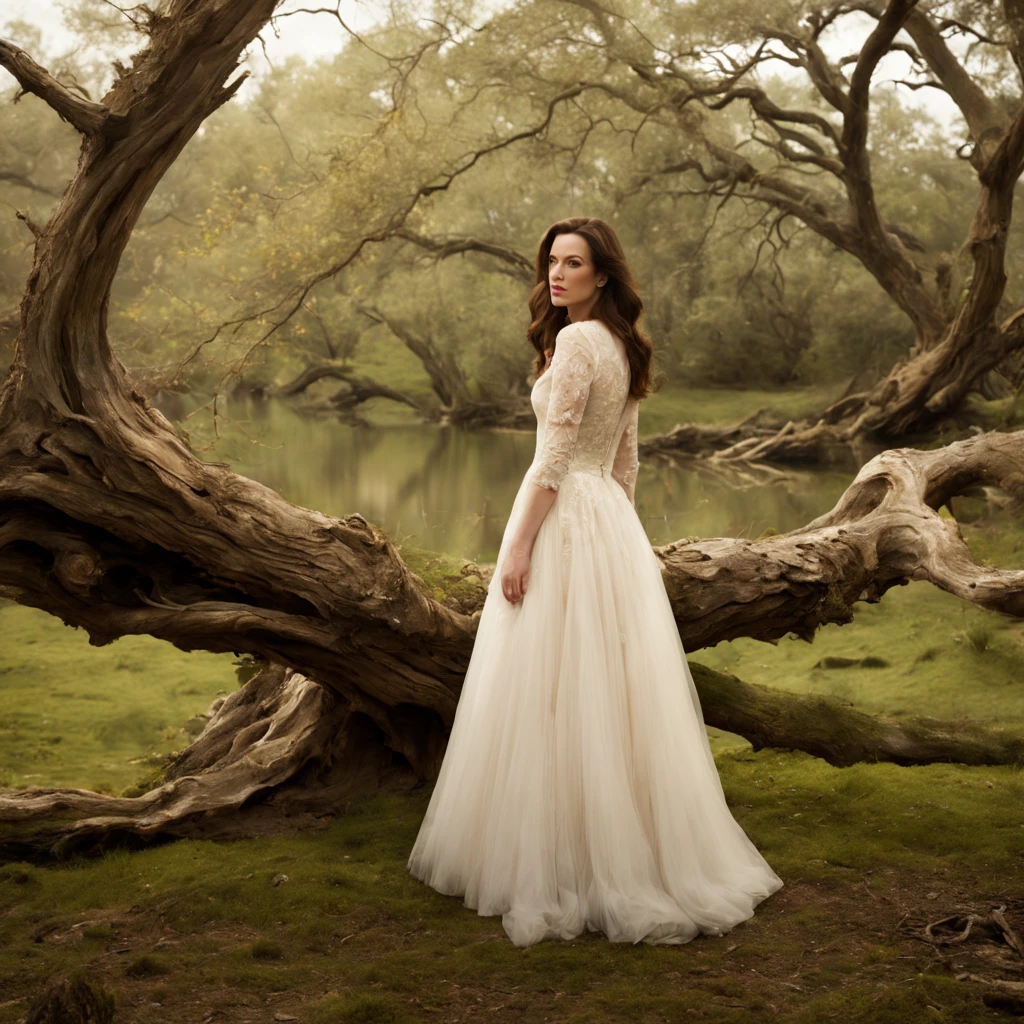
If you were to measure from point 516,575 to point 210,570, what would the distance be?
127 cm

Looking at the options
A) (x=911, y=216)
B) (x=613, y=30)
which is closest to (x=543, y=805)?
(x=613, y=30)

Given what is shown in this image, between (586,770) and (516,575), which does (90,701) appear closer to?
(516,575)

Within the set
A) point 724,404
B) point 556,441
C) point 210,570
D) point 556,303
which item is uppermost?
point 724,404

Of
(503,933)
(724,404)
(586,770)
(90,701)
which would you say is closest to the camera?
(503,933)

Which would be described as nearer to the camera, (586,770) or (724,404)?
(586,770)

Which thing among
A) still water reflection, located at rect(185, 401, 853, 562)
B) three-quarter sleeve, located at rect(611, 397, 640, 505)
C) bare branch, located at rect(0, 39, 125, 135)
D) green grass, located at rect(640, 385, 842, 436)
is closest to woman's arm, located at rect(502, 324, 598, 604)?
three-quarter sleeve, located at rect(611, 397, 640, 505)

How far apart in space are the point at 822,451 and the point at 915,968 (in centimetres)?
1460

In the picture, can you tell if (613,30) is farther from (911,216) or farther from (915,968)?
(915,968)

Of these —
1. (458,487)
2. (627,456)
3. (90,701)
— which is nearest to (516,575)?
(627,456)

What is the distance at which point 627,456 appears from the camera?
427 centimetres

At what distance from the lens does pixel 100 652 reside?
30.3ft

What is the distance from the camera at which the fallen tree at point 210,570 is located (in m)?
3.89

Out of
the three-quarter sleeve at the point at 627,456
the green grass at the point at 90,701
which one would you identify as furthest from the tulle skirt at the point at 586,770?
the green grass at the point at 90,701

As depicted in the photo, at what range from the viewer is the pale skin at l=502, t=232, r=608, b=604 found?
3816 mm
